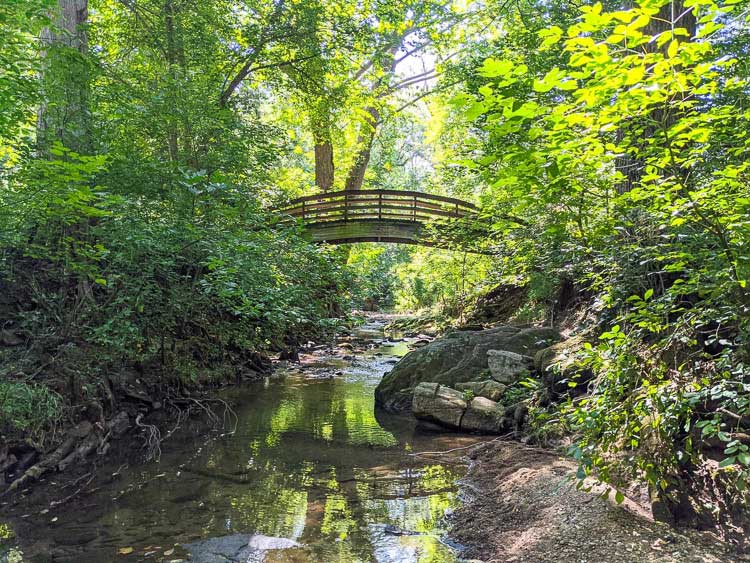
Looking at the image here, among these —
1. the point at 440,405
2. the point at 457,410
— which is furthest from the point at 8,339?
the point at 457,410

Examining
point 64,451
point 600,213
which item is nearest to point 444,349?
point 600,213

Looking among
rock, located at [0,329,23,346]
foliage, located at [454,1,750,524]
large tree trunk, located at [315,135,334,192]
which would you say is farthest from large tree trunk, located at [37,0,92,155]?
large tree trunk, located at [315,135,334,192]

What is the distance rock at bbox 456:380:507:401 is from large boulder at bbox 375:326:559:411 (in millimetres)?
304

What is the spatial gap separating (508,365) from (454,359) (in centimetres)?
104

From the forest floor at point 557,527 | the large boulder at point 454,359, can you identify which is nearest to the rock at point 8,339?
the large boulder at point 454,359

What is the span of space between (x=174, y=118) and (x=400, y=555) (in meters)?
6.51

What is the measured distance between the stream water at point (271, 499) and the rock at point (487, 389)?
81 centimetres

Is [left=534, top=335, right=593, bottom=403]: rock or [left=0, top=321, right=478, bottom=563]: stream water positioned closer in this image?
[left=0, top=321, right=478, bottom=563]: stream water

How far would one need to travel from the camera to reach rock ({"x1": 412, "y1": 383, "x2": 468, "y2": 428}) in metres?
7.13

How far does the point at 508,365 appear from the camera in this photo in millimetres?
7789

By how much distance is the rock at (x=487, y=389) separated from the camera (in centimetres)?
734

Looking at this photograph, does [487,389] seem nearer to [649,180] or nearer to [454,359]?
[454,359]

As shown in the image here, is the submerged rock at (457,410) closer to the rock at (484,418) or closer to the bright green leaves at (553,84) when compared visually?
the rock at (484,418)

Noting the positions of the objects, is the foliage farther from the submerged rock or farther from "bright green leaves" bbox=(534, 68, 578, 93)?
the submerged rock
